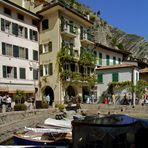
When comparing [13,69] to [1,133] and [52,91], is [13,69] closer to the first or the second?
[52,91]

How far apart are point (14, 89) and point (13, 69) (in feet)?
8.00

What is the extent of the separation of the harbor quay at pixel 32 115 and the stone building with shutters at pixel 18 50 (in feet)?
21.0

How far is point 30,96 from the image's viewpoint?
43.7 meters

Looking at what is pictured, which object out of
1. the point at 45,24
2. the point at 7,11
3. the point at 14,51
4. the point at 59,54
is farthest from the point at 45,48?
the point at 7,11

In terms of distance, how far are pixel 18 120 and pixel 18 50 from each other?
13740mm

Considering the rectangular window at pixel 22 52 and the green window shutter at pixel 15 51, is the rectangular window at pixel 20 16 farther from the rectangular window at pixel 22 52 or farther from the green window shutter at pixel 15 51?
the green window shutter at pixel 15 51

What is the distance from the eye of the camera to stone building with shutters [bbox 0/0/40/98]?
130 feet

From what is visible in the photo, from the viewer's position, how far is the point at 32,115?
1321 inches

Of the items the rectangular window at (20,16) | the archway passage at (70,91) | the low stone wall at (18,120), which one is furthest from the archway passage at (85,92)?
the low stone wall at (18,120)

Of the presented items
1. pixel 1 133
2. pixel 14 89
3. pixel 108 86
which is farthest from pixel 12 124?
pixel 108 86

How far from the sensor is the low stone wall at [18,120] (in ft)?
89.4

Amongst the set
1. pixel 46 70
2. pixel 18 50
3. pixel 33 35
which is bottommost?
pixel 46 70

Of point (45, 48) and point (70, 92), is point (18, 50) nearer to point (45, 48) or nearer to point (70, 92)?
point (45, 48)

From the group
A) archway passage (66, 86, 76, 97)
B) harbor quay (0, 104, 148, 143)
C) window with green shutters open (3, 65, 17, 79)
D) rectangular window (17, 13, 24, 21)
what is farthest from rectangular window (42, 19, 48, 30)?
harbor quay (0, 104, 148, 143)
